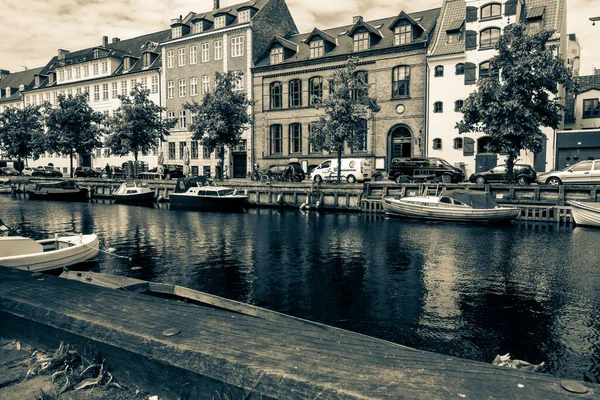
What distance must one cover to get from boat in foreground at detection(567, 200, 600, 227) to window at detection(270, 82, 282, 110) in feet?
101

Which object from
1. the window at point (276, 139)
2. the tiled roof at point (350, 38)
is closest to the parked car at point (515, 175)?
the tiled roof at point (350, 38)

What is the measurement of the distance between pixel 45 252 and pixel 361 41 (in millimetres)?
37550

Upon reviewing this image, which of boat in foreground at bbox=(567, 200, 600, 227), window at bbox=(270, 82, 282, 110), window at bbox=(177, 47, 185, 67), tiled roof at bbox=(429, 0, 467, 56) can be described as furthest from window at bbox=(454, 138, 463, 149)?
window at bbox=(177, 47, 185, 67)

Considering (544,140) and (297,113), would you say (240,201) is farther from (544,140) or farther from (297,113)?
(544,140)

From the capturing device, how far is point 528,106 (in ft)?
96.6

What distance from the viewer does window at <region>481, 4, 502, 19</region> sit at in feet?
124

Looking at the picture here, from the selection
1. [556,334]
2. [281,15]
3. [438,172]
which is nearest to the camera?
[556,334]

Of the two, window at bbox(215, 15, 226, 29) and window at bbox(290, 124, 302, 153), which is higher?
window at bbox(215, 15, 226, 29)

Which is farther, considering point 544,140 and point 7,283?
point 544,140

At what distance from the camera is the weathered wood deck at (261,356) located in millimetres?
2074

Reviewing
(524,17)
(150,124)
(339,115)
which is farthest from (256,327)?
(150,124)

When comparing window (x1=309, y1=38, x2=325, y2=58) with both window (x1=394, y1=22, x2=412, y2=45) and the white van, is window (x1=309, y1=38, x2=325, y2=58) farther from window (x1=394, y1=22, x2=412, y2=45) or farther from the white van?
the white van

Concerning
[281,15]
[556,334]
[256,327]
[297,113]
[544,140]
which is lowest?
[556,334]

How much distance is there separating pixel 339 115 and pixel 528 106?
524 inches
